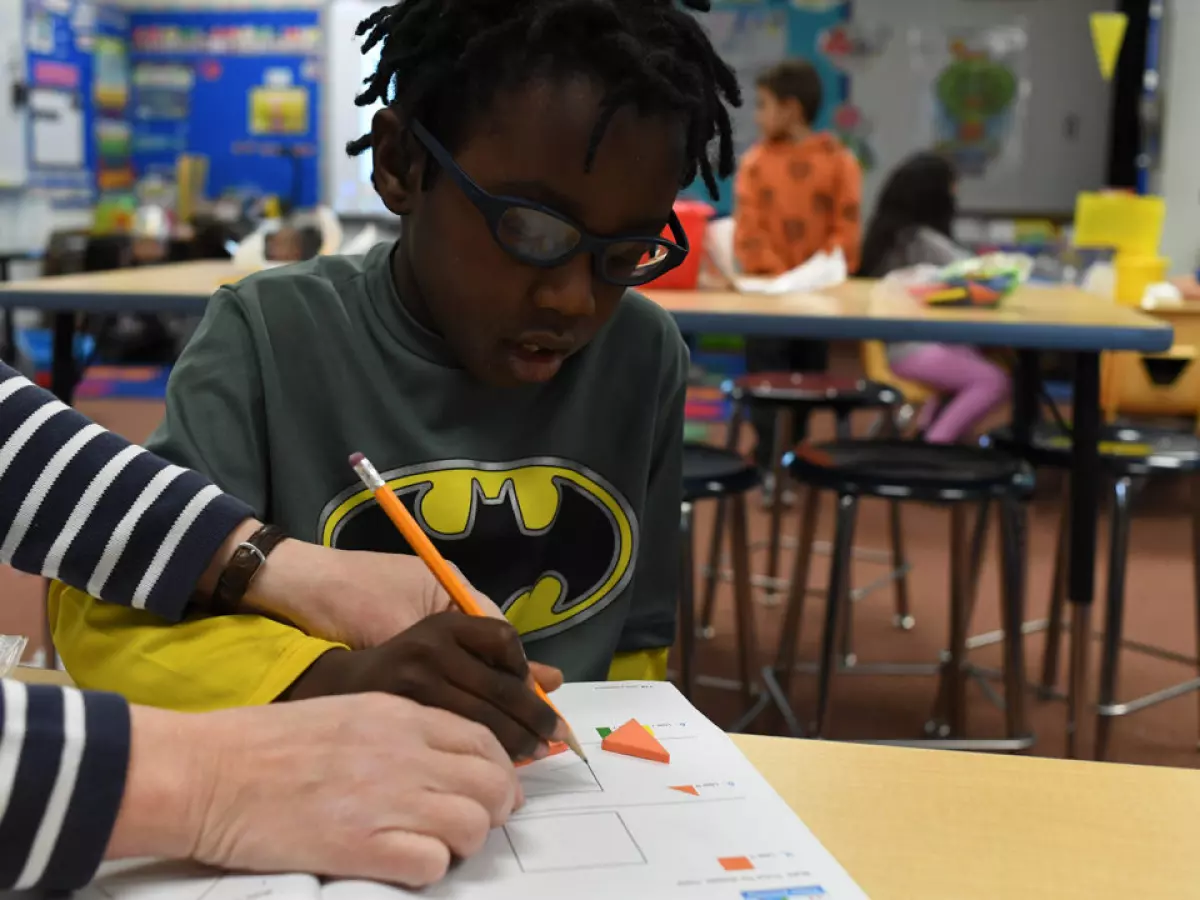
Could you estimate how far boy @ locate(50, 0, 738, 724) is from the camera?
776mm

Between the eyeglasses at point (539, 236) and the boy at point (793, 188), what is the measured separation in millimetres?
3401

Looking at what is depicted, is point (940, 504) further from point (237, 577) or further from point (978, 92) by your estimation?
point (978, 92)

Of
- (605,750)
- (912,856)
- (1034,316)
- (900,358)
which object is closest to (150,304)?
(1034,316)

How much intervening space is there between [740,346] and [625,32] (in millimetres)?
6152

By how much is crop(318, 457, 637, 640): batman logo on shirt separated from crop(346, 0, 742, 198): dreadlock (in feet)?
0.75

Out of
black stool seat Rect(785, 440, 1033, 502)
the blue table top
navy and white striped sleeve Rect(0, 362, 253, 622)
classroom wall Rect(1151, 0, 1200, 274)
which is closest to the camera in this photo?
navy and white striped sleeve Rect(0, 362, 253, 622)

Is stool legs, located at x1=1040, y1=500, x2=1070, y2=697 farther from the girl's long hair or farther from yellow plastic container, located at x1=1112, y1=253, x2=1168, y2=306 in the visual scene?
the girl's long hair

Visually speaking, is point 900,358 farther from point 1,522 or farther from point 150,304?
point 1,522

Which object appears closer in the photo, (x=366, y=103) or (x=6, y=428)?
(x=6, y=428)

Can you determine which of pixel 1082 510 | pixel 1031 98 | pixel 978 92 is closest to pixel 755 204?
pixel 1082 510

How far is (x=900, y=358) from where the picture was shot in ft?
14.4

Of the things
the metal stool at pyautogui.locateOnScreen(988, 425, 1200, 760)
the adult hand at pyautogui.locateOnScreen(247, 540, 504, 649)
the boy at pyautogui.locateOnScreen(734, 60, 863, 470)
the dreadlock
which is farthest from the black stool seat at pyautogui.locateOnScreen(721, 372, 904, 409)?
the adult hand at pyautogui.locateOnScreen(247, 540, 504, 649)

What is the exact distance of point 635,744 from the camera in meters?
0.63

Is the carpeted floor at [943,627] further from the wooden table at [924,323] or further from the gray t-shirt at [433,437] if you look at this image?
the gray t-shirt at [433,437]
